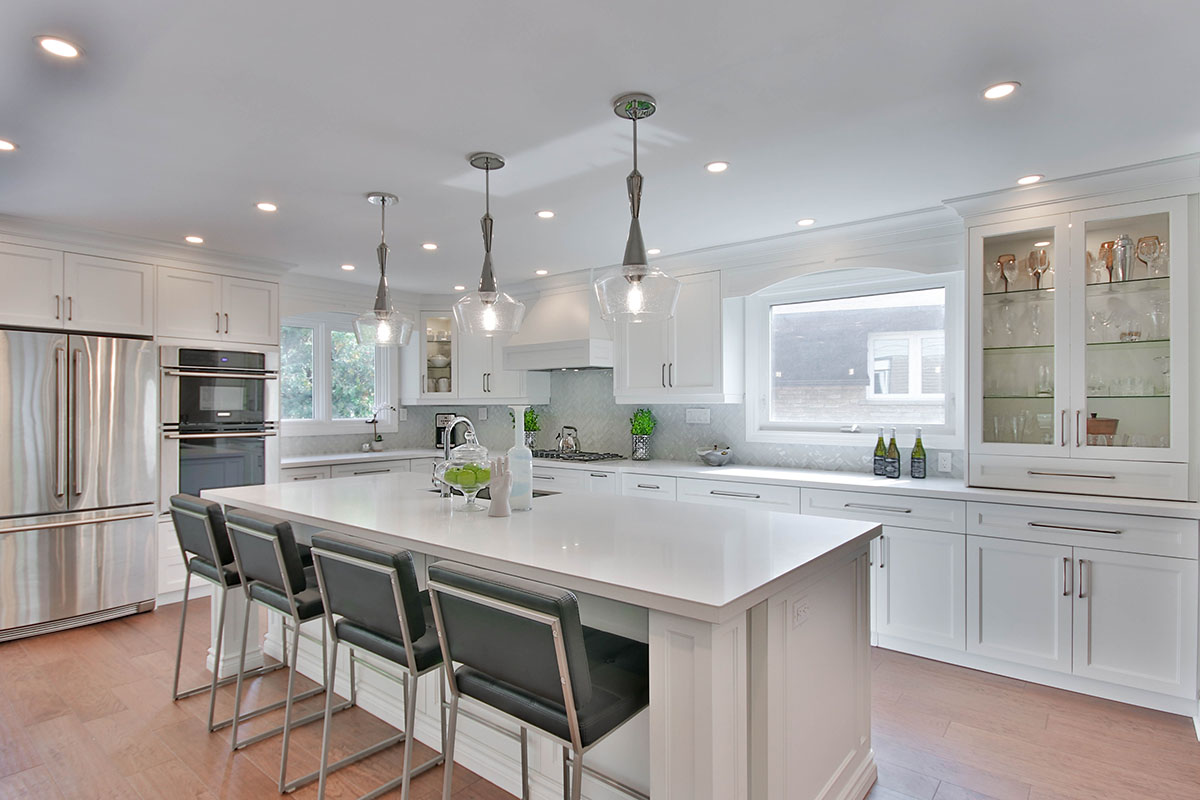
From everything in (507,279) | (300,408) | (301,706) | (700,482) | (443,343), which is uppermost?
(507,279)

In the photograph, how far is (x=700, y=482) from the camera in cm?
405

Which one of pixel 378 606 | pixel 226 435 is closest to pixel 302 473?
pixel 226 435

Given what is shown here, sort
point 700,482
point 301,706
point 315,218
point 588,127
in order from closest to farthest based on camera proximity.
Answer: point 588,127, point 301,706, point 315,218, point 700,482

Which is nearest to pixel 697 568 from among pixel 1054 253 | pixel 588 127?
pixel 588 127

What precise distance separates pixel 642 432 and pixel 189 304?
322 cm

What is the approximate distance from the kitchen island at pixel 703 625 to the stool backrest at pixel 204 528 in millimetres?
188

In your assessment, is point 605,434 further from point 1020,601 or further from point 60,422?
point 60,422

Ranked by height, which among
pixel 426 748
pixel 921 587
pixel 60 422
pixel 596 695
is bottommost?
pixel 426 748

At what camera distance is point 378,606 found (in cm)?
177

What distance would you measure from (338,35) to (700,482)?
3.07 meters

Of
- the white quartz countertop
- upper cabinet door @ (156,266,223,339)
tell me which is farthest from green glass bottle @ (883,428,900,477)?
upper cabinet door @ (156,266,223,339)

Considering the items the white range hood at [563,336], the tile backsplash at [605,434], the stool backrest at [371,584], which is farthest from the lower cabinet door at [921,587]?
the stool backrest at [371,584]

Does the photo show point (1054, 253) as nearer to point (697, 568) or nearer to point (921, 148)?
point (921, 148)

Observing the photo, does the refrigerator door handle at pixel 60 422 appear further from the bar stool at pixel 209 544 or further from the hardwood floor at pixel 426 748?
the bar stool at pixel 209 544
